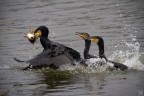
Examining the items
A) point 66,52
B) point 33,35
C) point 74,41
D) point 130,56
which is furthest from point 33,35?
point 74,41

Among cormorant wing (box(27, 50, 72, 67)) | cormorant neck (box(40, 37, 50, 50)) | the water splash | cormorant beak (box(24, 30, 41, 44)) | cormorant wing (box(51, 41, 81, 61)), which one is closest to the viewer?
cormorant wing (box(27, 50, 72, 67))

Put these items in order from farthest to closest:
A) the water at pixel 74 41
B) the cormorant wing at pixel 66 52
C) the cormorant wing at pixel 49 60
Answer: the cormorant wing at pixel 66 52
the cormorant wing at pixel 49 60
the water at pixel 74 41

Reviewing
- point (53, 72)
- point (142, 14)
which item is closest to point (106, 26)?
point (142, 14)

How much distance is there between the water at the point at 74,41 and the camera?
35.3 ft

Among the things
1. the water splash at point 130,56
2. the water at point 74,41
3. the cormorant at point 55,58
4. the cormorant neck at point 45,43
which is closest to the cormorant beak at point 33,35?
the cormorant neck at point 45,43

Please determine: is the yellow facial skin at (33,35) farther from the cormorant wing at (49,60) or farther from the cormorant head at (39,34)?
the cormorant wing at (49,60)

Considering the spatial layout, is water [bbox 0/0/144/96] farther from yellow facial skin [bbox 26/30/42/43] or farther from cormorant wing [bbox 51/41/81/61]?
yellow facial skin [bbox 26/30/42/43]

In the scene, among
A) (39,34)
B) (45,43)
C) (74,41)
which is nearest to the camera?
(45,43)

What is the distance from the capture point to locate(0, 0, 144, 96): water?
1077 cm

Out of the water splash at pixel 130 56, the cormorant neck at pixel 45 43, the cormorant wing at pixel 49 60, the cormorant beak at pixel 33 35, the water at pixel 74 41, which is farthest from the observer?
the cormorant beak at pixel 33 35

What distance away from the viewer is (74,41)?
15781 mm

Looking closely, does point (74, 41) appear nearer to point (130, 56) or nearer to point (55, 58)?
point (130, 56)

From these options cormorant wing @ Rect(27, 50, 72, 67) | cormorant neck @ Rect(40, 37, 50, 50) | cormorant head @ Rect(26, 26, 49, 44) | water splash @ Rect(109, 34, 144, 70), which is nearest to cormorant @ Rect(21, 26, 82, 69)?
cormorant wing @ Rect(27, 50, 72, 67)

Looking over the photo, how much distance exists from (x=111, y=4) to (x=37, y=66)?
10.4m
